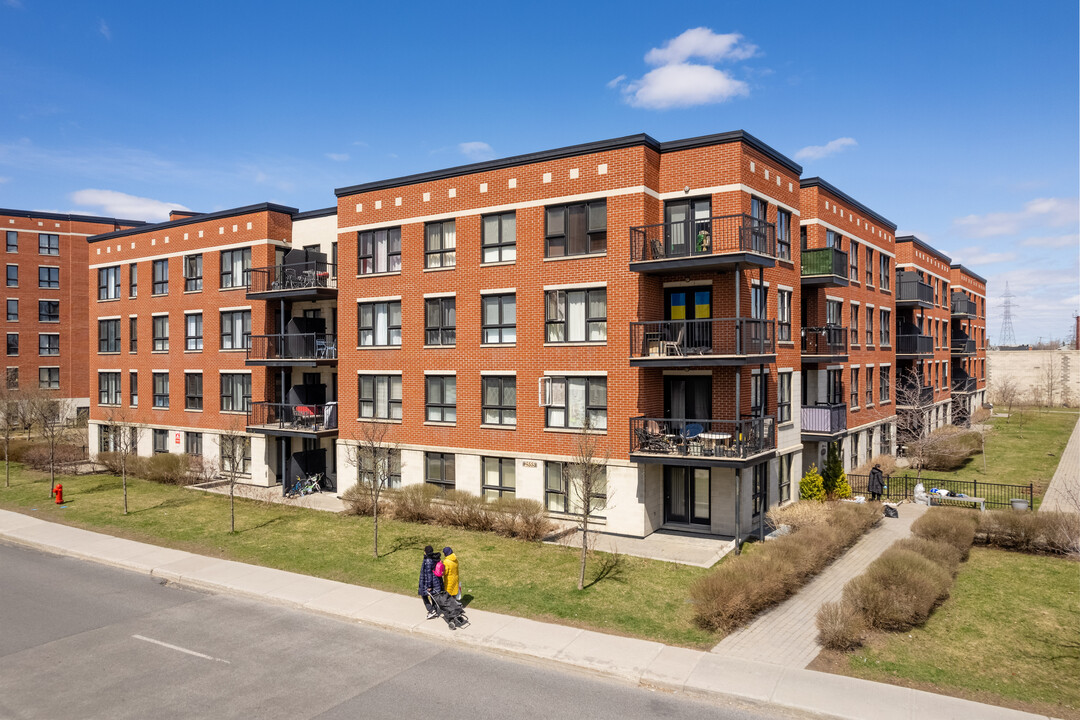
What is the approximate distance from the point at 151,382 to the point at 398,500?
2040cm

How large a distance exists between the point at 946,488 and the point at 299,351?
91.9 feet

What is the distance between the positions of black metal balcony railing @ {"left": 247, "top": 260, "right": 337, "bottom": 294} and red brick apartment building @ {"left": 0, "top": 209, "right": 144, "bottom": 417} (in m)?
34.8

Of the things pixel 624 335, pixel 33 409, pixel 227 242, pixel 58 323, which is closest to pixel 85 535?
pixel 227 242

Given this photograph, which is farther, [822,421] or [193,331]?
[193,331]

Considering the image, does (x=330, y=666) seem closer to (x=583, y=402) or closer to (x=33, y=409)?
(x=583, y=402)

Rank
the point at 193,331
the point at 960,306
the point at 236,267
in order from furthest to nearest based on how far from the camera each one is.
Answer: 1. the point at 960,306
2. the point at 193,331
3. the point at 236,267

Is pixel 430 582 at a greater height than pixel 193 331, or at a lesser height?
lesser

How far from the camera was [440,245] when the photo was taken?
86.1 ft

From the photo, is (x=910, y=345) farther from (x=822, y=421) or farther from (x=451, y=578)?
(x=451, y=578)

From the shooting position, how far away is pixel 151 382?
120 ft

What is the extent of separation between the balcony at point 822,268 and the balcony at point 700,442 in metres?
8.10

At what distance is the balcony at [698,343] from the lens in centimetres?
2041

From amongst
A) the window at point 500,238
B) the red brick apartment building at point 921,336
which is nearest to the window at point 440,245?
the window at point 500,238

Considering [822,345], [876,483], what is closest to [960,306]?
[822,345]
